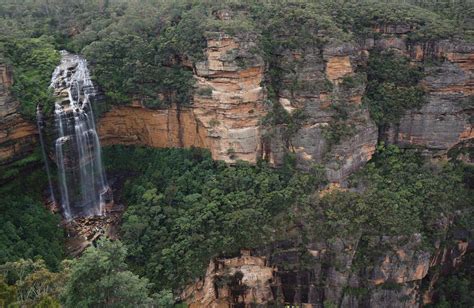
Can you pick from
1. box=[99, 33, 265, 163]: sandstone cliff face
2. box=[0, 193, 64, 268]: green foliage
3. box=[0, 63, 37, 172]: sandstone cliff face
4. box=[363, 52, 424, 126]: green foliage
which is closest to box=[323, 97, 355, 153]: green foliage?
box=[363, 52, 424, 126]: green foliage

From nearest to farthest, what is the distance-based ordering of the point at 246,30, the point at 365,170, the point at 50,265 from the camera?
the point at 50,265 < the point at 246,30 < the point at 365,170

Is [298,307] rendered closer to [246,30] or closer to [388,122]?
[388,122]

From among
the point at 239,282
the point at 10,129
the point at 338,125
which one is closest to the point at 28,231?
the point at 10,129

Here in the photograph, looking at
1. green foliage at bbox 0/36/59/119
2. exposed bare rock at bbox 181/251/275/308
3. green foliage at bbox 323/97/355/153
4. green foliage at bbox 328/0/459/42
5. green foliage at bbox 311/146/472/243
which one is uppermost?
green foliage at bbox 328/0/459/42

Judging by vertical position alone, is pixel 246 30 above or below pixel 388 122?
above

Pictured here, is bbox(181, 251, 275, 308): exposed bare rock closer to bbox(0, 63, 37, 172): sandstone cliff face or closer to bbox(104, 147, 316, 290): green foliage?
bbox(104, 147, 316, 290): green foliage

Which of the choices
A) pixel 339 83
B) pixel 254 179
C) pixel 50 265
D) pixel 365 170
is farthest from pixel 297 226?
pixel 50 265
